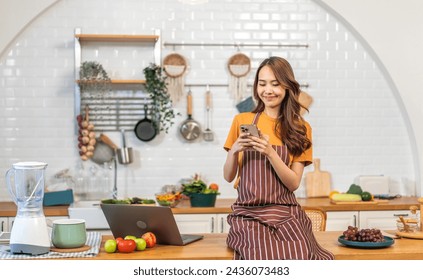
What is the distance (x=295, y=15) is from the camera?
6613 millimetres

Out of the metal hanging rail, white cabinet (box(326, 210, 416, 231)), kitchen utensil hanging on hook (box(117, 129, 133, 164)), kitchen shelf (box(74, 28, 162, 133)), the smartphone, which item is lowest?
white cabinet (box(326, 210, 416, 231))

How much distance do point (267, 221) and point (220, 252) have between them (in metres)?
0.28

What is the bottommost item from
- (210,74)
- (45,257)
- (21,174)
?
(45,257)

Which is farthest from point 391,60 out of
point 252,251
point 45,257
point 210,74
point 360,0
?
point 45,257

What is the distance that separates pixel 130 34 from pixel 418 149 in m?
2.88

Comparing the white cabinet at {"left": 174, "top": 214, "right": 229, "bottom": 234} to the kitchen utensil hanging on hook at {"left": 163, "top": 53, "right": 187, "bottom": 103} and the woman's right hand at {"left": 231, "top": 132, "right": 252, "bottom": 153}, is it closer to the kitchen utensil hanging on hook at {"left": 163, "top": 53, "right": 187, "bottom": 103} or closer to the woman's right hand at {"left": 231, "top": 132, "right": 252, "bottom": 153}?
the kitchen utensil hanging on hook at {"left": 163, "top": 53, "right": 187, "bottom": 103}

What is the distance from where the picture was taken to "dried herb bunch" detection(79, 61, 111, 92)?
20.6 feet

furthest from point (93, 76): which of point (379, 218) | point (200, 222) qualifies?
point (379, 218)

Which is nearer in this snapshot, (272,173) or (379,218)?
(272,173)

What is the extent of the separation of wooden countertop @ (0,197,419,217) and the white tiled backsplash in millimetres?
385

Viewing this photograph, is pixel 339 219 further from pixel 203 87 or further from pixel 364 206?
pixel 203 87

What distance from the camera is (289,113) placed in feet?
11.9

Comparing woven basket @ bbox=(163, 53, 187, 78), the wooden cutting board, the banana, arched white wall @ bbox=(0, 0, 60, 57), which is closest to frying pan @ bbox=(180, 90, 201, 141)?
woven basket @ bbox=(163, 53, 187, 78)

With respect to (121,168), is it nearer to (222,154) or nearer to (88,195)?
(88,195)
